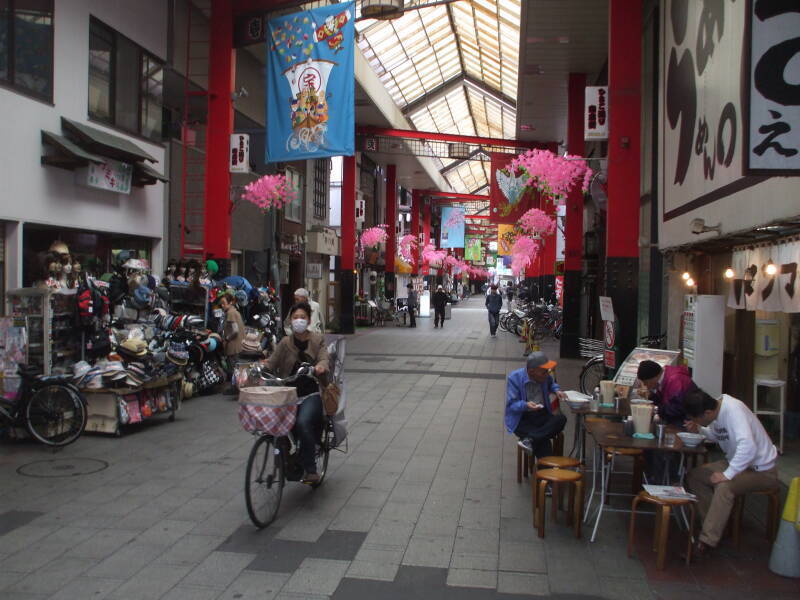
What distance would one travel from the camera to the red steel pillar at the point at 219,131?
51.4ft

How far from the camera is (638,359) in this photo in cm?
948

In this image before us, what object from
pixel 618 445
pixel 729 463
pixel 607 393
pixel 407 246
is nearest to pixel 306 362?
pixel 618 445

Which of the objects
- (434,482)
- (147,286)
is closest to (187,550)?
(434,482)

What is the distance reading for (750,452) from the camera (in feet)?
16.5

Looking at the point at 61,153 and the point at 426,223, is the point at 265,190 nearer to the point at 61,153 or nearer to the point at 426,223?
the point at 61,153

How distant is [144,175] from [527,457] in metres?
A: 9.49

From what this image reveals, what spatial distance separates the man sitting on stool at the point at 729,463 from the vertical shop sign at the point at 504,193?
18.4 metres

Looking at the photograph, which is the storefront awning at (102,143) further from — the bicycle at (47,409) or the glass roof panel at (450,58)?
the glass roof panel at (450,58)

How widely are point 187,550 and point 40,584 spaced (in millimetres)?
988

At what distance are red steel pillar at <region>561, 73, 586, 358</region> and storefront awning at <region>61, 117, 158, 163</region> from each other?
11.4m

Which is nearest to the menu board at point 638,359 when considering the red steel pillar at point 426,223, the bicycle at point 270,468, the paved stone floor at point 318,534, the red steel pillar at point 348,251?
the paved stone floor at point 318,534

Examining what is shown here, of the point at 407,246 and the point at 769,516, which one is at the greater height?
the point at 407,246

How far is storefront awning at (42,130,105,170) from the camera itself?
35.4 ft

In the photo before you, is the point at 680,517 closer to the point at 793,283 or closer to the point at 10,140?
the point at 793,283
